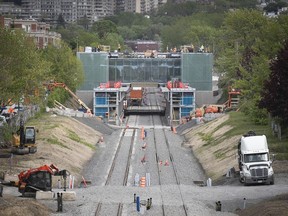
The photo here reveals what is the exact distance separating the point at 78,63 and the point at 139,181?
6365cm

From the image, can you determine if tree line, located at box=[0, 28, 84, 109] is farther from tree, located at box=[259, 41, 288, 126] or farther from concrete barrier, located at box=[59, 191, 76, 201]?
concrete barrier, located at box=[59, 191, 76, 201]

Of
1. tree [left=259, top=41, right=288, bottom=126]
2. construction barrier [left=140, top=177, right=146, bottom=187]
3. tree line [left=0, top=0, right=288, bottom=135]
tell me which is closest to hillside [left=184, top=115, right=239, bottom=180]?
tree line [left=0, top=0, right=288, bottom=135]

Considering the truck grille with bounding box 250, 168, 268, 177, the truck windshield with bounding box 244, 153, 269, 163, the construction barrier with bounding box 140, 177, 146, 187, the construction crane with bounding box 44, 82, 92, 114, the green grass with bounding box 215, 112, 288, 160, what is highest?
the truck windshield with bounding box 244, 153, 269, 163

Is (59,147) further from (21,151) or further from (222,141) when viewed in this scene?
(222,141)

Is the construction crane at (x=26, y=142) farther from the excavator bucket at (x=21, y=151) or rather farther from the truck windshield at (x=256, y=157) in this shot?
the truck windshield at (x=256, y=157)

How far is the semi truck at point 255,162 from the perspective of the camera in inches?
1933

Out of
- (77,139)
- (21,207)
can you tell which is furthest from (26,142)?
(21,207)

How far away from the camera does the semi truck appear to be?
161ft

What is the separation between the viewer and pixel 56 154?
6100cm

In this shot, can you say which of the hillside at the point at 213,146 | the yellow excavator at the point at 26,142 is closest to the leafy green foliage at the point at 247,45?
the hillside at the point at 213,146

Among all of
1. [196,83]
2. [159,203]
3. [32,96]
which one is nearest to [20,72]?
[32,96]

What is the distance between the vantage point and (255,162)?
4969 centimetres

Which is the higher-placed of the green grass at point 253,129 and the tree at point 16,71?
the tree at point 16,71

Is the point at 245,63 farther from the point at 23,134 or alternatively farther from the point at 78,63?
the point at 23,134
